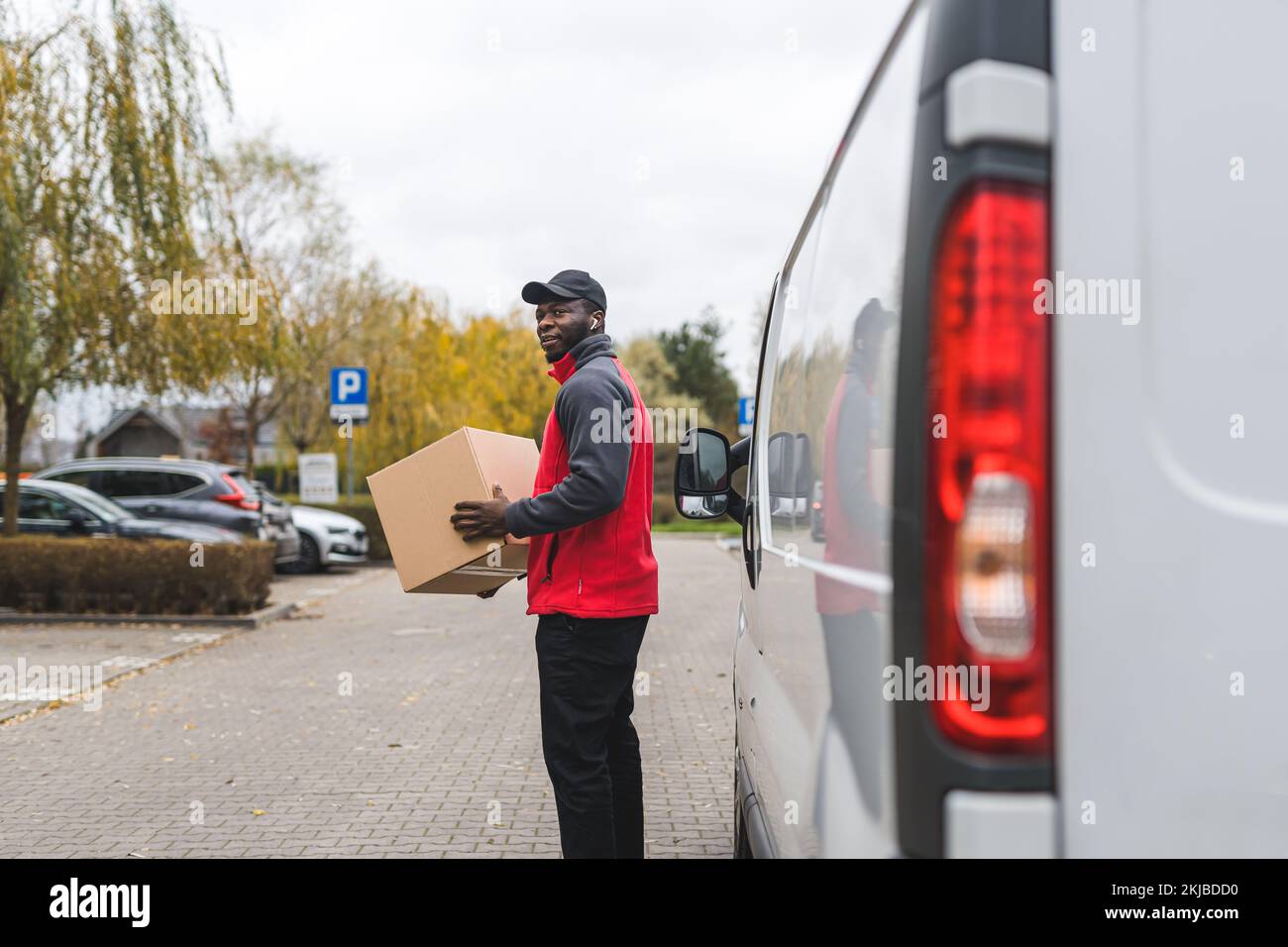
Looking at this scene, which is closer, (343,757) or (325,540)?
(343,757)

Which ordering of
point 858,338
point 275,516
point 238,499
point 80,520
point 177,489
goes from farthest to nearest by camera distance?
1. point 275,516
2. point 177,489
3. point 238,499
4. point 80,520
5. point 858,338

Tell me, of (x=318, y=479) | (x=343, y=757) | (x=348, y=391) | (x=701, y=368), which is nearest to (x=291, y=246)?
(x=318, y=479)

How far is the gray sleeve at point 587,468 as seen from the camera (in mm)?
3322

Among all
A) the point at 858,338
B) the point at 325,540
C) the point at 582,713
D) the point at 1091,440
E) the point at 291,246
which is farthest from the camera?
the point at 291,246

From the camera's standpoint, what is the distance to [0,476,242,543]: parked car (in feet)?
49.9

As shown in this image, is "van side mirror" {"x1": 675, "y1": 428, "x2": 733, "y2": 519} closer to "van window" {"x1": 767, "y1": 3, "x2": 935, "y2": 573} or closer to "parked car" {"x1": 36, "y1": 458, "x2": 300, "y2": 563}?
"van window" {"x1": 767, "y1": 3, "x2": 935, "y2": 573}

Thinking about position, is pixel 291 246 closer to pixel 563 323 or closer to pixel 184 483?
pixel 184 483

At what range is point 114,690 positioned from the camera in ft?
29.2

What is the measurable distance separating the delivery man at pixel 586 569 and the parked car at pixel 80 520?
12512 mm

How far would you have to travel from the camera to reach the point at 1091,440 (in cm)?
147

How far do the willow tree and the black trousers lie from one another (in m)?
10.7

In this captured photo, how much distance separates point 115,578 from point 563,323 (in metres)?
10.7

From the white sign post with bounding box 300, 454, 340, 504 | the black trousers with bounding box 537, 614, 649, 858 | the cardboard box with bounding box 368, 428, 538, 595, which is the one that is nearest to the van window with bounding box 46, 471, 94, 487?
the white sign post with bounding box 300, 454, 340, 504
